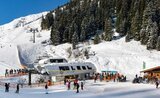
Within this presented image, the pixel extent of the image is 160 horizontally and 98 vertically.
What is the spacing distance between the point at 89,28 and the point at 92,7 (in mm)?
16660

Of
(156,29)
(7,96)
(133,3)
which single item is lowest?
(7,96)

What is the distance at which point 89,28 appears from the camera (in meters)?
109

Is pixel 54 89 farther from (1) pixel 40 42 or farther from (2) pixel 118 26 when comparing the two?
(1) pixel 40 42

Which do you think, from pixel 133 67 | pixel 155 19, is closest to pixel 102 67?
pixel 133 67

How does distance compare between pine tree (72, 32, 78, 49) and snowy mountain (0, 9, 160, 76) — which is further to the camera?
pine tree (72, 32, 78, 49)

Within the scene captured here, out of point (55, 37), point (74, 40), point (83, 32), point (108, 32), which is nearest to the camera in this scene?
point (108, 32)

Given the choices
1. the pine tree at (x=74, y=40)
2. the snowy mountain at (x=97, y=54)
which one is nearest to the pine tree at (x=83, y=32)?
the pine tree at (x=74, y=40)

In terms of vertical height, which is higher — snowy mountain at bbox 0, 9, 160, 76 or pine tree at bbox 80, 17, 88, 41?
pine tree at bbox 80, 17, 88, 41

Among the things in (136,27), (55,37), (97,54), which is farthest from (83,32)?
(97,54)

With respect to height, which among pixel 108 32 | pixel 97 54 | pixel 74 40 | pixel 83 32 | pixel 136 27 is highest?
pixel 83 32

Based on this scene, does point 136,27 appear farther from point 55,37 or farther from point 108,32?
point 55,37

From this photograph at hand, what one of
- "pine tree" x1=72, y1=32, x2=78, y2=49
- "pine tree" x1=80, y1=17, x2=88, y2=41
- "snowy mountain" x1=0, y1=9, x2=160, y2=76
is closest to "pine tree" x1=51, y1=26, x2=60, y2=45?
"snowy mountain" x1=0, y1=9, x2=160, y2=76

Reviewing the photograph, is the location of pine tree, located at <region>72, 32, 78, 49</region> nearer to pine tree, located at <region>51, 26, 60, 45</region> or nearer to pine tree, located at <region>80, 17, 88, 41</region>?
pine tree, located at <region>80, 17, 88, 41</region>

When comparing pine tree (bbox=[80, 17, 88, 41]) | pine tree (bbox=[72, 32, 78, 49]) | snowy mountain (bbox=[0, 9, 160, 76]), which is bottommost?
snowy mountain (bbox=[0, 9, 160, 76])
